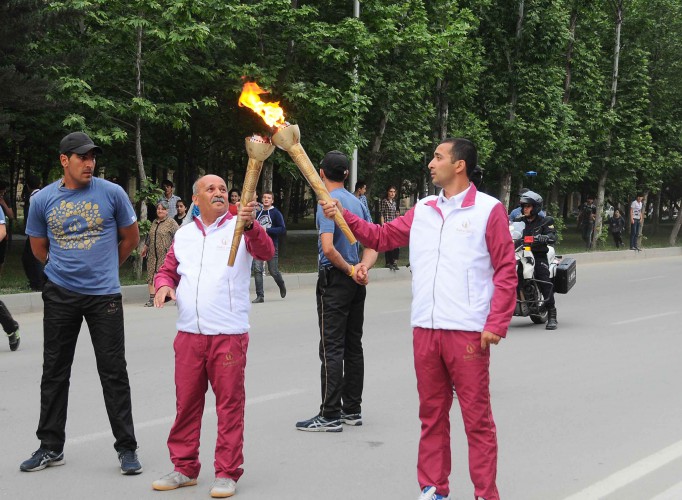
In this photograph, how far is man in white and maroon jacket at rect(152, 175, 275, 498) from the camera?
5.19 metres

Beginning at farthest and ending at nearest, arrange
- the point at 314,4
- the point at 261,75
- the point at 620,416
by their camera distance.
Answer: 1. the point at 314,4
2. the point at 261,75
3. the point at 620,416

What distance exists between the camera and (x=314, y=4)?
24.1 metres

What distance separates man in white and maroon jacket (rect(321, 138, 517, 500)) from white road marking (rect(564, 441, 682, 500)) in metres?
0.88

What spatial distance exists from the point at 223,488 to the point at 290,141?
1845mm

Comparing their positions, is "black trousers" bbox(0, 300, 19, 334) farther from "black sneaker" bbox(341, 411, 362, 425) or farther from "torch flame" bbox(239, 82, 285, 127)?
"torch flame" bbox(239, 82, 285, 127)

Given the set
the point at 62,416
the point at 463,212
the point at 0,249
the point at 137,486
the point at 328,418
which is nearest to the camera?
the point at 463,212

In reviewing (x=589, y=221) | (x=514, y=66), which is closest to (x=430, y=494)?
(x=514, y=66)

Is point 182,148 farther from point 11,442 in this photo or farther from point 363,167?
point 11,442

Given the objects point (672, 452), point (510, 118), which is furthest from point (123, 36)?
point (510, 118)

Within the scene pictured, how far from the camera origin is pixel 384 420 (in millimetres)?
7129

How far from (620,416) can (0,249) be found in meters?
10.2

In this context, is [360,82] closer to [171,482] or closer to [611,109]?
[611,109]

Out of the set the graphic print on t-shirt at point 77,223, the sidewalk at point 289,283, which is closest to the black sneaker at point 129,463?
the graphic print on t-shirt at point 77,223

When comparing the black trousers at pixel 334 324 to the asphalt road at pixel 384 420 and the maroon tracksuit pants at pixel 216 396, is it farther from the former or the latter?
the maroon tracksuit pants at pixel 216 396
